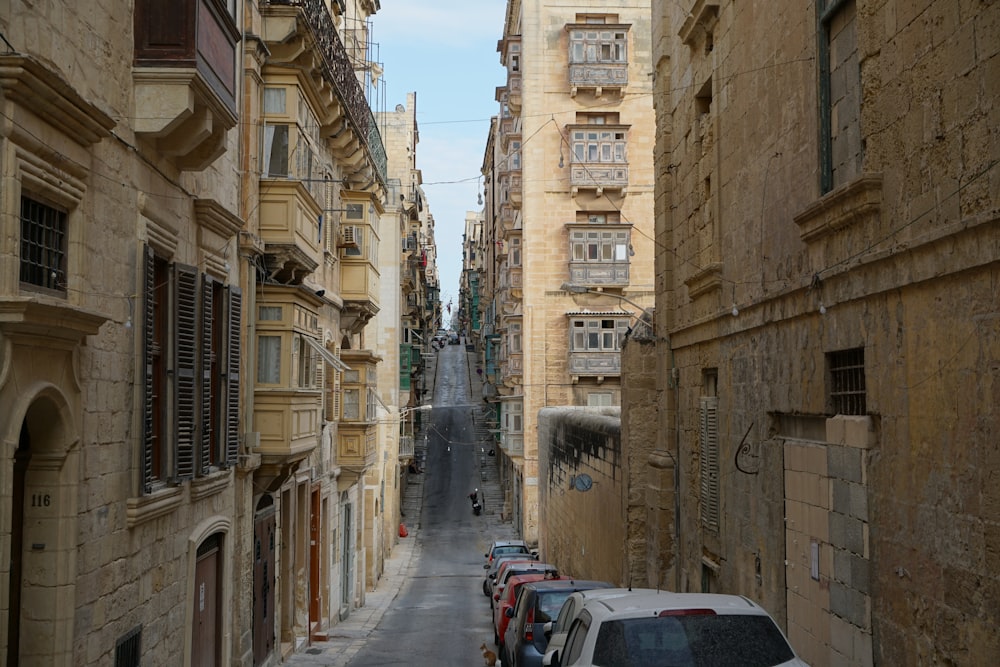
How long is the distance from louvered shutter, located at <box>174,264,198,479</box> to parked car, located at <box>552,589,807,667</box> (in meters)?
6.05

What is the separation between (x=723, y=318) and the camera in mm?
13023

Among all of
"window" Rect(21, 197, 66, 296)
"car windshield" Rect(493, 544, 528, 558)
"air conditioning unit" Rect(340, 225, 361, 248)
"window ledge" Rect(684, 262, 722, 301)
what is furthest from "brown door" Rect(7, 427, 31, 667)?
"car windshield" Rect(493, 544, 528, 558)

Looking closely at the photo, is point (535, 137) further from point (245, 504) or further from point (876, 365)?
point (876, 365)

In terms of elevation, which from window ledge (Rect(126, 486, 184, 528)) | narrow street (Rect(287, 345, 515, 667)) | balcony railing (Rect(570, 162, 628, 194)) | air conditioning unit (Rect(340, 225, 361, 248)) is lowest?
narrow street (Rect(287, 345, 515, 667))

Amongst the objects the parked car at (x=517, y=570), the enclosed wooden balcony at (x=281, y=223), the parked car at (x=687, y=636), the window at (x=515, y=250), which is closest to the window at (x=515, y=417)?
the window at (x=515, y=250)

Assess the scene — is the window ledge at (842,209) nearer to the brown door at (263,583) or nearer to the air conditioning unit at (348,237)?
the brown door at (263,583)

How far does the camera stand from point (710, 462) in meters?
13.9

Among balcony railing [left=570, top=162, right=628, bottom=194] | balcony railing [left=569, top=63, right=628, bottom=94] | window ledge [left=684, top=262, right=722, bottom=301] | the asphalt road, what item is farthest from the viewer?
balcony railing [left=569, top=63, right=628, bottom=94]

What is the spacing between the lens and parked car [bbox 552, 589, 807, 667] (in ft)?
Result: 23.0

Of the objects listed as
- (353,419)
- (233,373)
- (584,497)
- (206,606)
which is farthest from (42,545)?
(584,497)

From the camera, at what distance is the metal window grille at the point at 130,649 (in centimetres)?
1002

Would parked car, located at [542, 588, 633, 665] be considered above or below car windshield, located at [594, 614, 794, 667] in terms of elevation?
below

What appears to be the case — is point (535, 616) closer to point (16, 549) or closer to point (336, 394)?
point (16, 549)

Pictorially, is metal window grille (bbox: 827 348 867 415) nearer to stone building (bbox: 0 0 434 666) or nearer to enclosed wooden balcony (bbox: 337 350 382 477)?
stone building (bbox: 0 0 434 666)
